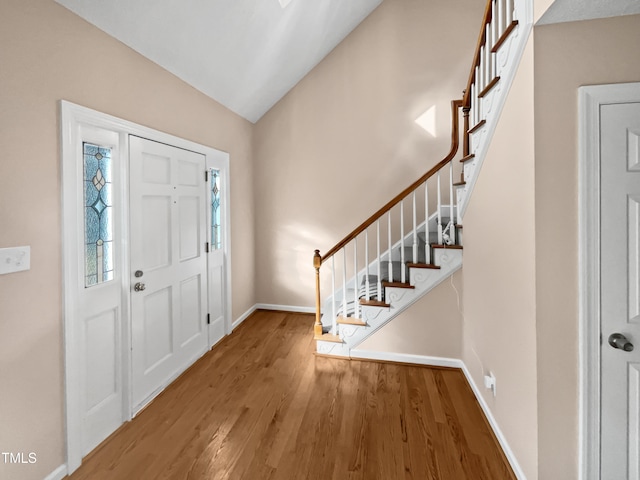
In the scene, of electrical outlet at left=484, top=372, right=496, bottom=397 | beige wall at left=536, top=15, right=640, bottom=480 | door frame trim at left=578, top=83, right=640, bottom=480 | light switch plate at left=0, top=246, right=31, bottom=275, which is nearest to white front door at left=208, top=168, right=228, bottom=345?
light switch plate at left=0, top=246, right=31, bottom=275

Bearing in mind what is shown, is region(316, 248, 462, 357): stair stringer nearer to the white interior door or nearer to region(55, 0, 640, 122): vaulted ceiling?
the white interior door

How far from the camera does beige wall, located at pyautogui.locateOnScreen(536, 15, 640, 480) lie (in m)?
1.38

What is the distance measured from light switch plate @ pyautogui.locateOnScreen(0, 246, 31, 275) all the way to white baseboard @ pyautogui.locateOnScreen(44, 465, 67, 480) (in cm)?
111

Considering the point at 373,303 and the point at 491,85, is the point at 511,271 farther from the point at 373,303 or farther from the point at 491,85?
the point at 373,303

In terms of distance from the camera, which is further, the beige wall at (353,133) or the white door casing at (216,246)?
the beige wall at (353,133)

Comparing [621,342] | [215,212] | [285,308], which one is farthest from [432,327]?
[215,212]

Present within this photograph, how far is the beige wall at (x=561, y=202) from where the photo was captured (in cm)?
138

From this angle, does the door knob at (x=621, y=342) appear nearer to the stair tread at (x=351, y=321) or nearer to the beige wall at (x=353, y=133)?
the stair tread at (x=351, y=321)

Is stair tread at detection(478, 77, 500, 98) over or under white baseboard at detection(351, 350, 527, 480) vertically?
over

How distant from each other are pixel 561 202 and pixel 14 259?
260 centimetres

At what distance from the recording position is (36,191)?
1.58m

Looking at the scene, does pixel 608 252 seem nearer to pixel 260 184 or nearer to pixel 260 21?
pixel 260 21

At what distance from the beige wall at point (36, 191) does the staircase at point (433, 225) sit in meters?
1.99

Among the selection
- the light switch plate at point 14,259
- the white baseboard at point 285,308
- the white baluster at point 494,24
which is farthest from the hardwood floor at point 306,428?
the white baluster at point 494,24
